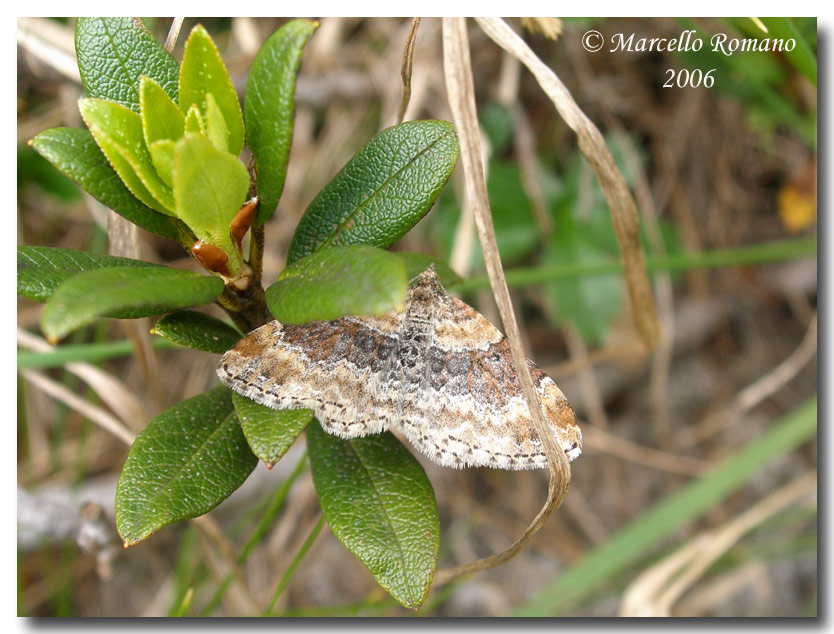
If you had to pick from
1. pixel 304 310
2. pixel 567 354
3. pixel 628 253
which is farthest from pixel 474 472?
pixel 304 310

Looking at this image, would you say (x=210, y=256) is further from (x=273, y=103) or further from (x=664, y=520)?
(x=664, y=520)

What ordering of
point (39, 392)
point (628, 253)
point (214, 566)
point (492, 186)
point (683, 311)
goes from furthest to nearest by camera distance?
point (683, 311), point (492, 186), point (39, 392), point (214, 566), point (628, 253)

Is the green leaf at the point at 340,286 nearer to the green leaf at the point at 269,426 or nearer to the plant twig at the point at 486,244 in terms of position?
the green leaf at the point at 269,426

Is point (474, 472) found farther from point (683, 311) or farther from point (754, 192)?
point (754, 192)

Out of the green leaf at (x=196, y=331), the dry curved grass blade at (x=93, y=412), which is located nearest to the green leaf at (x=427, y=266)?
the green leaf at (x=196, y=331)

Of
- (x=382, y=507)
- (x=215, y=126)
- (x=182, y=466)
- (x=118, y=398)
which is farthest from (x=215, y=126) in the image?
(x=118, y=398)

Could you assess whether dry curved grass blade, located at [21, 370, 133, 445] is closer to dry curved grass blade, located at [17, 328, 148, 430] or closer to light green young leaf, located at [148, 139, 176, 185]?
dry curved grass blade, located at [17, 328, 148, 430]
